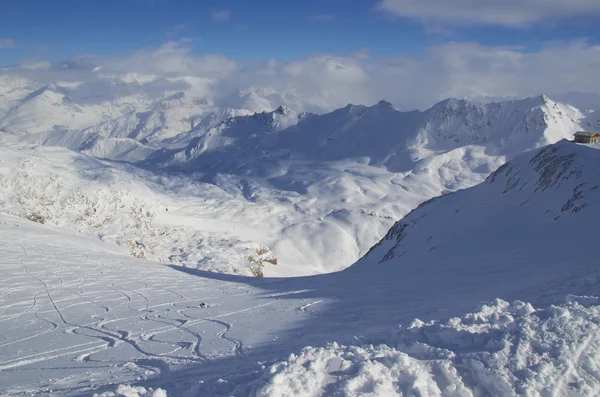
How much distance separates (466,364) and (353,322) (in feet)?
18.9

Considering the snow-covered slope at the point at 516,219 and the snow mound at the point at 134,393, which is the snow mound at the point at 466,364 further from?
the snow-covered slope at the point at 516,219

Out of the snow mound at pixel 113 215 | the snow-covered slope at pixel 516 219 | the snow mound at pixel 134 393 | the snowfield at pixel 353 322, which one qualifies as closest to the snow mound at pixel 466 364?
the snowfield at pixel 353 322

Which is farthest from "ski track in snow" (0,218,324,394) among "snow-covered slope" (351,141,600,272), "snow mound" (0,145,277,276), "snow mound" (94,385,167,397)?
"snow mound" (0,145,277,276)

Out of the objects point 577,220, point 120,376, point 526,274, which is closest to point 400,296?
point 526,274

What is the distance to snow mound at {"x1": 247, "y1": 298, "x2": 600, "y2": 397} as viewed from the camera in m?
7.12

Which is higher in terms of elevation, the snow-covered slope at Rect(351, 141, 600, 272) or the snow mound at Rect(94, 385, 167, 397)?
the snow-covered slope at Rect(351, 141, 600, 272)

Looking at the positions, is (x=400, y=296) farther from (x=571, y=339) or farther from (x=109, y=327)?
(x=109, y=327)

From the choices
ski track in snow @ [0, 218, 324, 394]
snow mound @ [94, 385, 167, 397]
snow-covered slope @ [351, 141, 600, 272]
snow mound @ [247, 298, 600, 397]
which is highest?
snow-covered slope @ [351, 141, 600, 272]

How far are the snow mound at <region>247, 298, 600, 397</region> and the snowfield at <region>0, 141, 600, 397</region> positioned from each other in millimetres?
22

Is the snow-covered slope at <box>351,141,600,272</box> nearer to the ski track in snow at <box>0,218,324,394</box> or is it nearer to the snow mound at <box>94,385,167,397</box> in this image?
the ski track in snow at <box>0,218,324,394</box>

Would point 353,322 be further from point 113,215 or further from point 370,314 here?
point 113,215

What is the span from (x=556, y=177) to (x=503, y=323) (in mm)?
24223

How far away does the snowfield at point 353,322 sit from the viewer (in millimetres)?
7457

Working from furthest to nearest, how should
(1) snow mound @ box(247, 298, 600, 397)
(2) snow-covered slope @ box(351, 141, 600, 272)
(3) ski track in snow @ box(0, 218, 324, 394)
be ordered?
(2) snow-covered slope @ box(351, 141, 600, 272)
(3) ski track in snow @ box(0, 218, 324, 394)
(1) snow mound @ box(247, 298, 600, 397)
